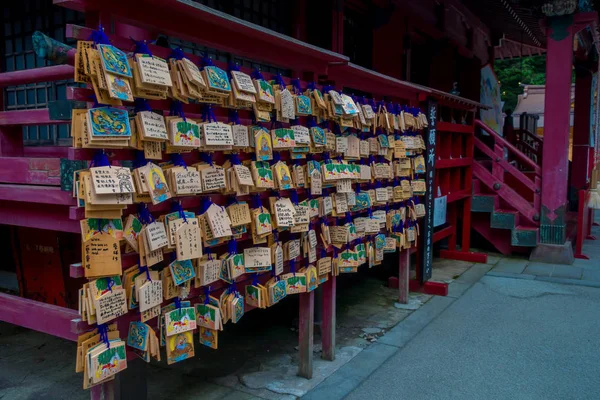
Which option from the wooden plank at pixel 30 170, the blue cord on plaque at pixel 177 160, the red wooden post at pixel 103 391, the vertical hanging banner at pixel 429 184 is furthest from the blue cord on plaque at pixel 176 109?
the vertical hanging banner at pixel 429 184

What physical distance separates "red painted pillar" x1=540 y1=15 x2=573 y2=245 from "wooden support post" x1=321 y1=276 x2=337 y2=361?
5.31 m

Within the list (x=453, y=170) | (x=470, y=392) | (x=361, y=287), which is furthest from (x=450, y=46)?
(x=470, y=392)

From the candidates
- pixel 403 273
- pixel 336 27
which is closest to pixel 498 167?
pixel 403 273

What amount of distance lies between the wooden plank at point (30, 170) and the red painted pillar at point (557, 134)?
7623 millimetres

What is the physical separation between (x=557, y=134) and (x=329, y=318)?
5792 mm

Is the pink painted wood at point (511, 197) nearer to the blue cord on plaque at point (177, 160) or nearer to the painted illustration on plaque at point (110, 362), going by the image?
the blue cord on plaque at point (177, 160)

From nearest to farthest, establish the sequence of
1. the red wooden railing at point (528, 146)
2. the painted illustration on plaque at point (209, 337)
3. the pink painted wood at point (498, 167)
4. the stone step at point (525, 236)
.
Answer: the painted illustration on plaque at point (209, 337), the stone step at point (525, 236), the pink painted wood at point (498, 167), the red wooden railing at point (528, 146)

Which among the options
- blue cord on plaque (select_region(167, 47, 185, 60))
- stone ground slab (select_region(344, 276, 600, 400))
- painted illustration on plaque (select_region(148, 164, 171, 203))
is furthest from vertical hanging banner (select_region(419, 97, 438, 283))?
painted illustration on plaque (select_region(148, 164, 171, 203))

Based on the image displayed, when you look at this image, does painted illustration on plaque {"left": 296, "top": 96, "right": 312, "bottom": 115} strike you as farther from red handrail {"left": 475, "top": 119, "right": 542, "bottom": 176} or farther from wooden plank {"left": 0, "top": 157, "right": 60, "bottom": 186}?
red handrail {"left": 475, "top": 119, "right": 542, "bottom": 176}

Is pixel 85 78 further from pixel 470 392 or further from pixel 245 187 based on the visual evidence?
pixel 470 392

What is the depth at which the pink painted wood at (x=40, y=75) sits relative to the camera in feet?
8.03

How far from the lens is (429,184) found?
611 centimetres

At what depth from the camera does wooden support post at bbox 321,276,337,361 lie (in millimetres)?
4328

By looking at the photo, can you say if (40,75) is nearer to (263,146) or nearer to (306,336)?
(263,146)
